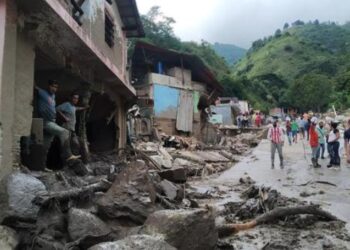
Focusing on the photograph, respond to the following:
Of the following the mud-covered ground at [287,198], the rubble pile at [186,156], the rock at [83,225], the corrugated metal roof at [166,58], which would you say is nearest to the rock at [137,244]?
the rock at [83,225]

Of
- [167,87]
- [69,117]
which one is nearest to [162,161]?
[69,117]

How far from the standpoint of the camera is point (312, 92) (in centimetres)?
5594

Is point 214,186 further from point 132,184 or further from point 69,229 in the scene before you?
point 69,229

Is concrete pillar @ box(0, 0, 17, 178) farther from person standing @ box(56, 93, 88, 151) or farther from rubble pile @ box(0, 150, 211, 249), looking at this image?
person standing @ box(56, 93, 88, 151)

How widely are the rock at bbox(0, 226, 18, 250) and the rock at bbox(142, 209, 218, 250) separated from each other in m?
1.55

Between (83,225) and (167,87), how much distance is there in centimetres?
2127

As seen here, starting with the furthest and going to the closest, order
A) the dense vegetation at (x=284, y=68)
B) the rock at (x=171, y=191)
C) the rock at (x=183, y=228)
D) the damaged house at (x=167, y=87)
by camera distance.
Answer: the dense vegetation at (x=284, y=68) < the damaged house at (x=167, y=87) < the rock at (x=171, y=191) < the rock at (x=183, y=228)

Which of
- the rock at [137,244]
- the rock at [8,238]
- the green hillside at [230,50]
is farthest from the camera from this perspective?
the green hillside at [230,50]

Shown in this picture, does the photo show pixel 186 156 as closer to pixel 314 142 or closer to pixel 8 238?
pixel 314 142

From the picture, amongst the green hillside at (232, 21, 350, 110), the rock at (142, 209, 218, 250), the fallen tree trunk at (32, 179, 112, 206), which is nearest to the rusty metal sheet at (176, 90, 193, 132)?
the fallen tree trunk at (32, 179, 112, 206)

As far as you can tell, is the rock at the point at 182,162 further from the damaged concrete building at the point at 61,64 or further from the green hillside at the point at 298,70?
the green hillside at the point at 298,70

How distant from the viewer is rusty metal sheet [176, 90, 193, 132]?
26844mm

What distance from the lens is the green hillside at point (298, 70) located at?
55.2 m

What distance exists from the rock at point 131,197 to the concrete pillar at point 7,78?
148 cm
